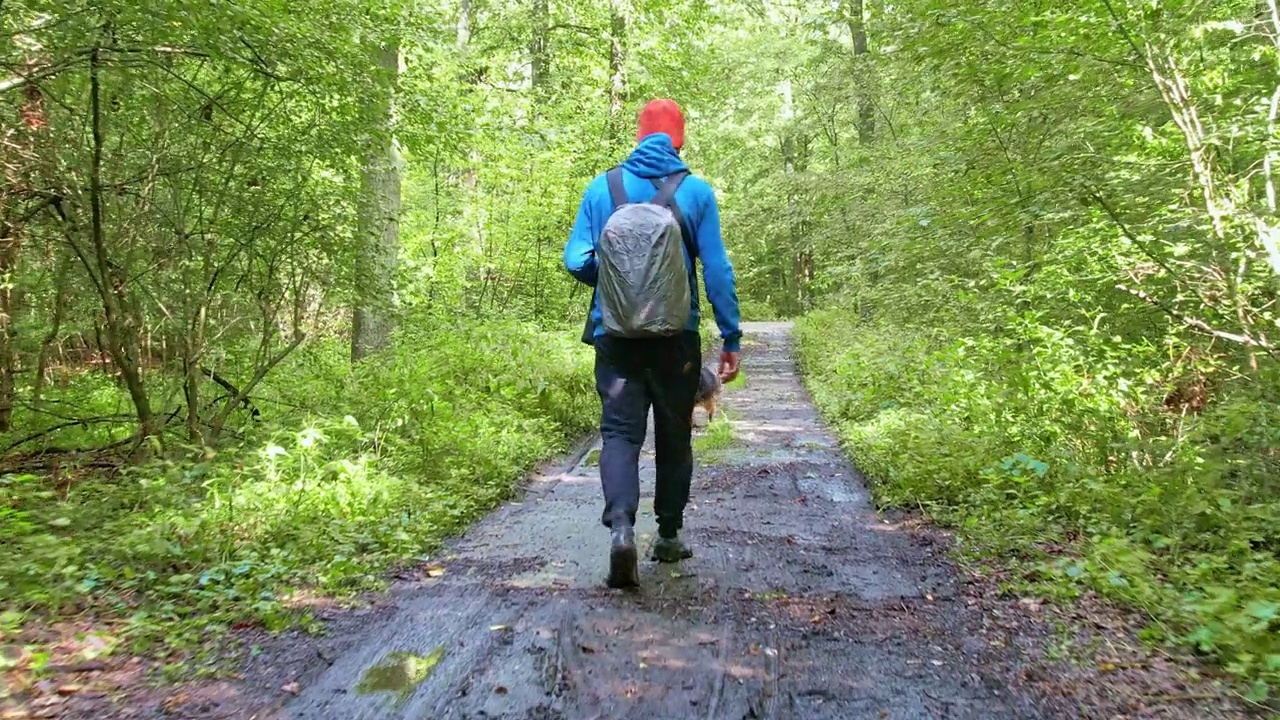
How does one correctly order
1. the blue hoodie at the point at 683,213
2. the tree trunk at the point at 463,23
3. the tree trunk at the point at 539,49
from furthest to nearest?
the tree trunk at the point at 539,49, the tree trunk at the point at 463,23, the blue hoodie at the point at 683,213

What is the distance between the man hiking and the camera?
3365 millimetres

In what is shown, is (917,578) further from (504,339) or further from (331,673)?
(504,339)

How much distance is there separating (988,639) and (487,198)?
11.3 metres

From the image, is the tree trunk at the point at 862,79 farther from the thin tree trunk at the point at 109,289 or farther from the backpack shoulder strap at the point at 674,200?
the thin tree trunk at the point at 109,289

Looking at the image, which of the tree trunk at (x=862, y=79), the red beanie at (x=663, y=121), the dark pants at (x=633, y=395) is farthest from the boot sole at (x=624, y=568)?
the tree trunk at (x=862, y=79)

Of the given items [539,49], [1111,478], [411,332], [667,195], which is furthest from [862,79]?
[667,195]

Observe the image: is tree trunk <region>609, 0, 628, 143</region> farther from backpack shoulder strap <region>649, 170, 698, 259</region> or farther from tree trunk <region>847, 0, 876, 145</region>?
backpack shoulder strap <region>649, 170, 698, 259</region>

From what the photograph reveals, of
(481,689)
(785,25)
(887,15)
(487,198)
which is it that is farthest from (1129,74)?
(785,25)

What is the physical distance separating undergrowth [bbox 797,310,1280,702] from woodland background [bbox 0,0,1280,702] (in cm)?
2

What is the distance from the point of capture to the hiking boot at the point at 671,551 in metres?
3.93

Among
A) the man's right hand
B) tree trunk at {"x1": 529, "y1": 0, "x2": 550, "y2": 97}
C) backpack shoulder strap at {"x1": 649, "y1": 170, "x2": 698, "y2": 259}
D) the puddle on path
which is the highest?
tree trunk at {"x1": 529, "y1": 0, "x2": 550, "y2": 97}

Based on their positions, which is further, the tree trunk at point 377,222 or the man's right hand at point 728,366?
the tree trunk at point 377,222

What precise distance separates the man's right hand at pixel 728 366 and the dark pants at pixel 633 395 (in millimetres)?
171

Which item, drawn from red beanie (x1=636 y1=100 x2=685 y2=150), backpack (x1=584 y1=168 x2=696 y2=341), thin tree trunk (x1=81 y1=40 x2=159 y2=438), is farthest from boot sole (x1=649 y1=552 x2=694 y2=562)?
thin tree trunk (x1=81 y1=40 x2=159 y2=438)
